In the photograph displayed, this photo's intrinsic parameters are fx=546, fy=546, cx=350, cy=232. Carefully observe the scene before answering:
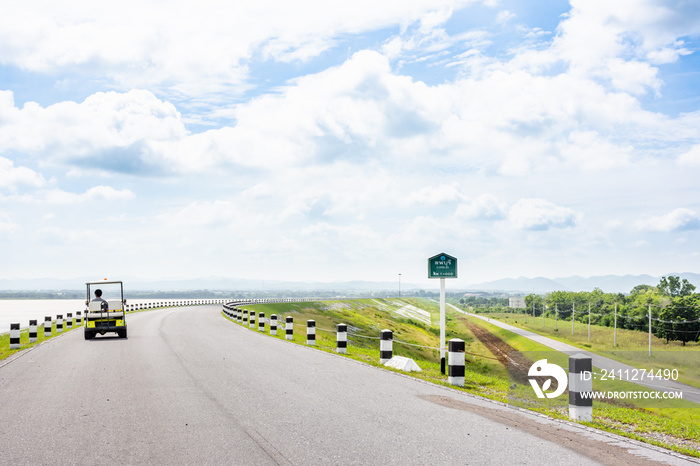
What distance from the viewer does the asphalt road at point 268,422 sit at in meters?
5.95

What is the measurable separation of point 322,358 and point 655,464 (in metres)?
10.7

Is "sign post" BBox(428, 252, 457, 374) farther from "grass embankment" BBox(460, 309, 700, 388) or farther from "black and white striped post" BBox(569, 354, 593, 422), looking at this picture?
"grass embankment" BBox(460, 309, 700, 388)

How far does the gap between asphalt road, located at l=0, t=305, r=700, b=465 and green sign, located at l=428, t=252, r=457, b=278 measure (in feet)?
9.63

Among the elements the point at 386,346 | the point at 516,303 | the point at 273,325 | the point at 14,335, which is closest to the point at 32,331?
the point at 14,335

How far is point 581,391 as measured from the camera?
8.14m

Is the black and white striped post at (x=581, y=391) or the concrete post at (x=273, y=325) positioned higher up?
the black and white striped post at (x=581, y=391)

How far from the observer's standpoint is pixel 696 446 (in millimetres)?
7062

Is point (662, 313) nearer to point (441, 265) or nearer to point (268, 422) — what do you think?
point (441, 265)

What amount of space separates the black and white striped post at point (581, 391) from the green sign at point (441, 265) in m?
5.86

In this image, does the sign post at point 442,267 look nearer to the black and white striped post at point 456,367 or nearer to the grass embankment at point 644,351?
the black and white striped post at point 456,367

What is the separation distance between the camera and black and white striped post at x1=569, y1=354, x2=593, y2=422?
316 inches

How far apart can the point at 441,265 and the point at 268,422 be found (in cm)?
767

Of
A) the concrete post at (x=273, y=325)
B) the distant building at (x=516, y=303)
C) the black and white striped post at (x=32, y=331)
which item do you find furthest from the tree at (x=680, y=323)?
the black and white striped post at (x=32, y=331)

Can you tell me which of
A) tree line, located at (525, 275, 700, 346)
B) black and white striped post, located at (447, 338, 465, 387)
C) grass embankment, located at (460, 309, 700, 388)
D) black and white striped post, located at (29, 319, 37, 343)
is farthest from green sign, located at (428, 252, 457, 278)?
tree line, located at (525, 275, 700, 346)
